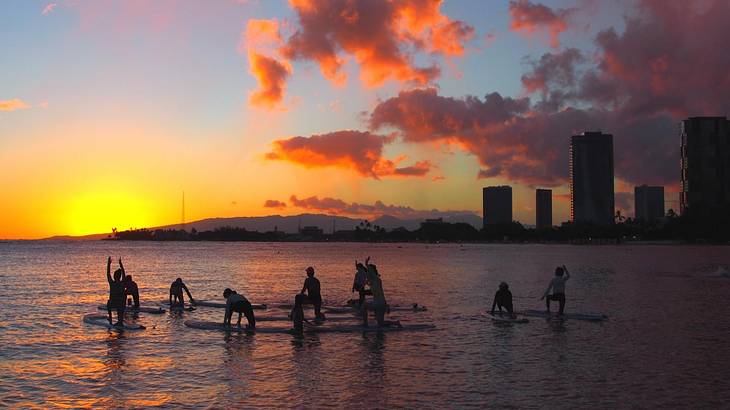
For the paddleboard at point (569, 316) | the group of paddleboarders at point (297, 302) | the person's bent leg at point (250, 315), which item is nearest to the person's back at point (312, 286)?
the group of paddleboarders at point (297, 302)

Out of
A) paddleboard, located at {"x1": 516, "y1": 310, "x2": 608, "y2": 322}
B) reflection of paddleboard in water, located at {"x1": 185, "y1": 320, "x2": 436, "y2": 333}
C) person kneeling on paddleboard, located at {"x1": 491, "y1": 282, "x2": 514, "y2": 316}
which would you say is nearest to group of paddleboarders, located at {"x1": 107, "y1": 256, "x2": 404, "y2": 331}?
reflection of paddleboard in water, located at {"x1": 185, "y1": 320, "x2": 436, "y2": 333}

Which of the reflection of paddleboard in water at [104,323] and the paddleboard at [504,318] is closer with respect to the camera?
the reflection of paddleboard in water at [104,323]

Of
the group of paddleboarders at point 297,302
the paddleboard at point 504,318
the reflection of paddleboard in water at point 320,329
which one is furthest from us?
the paddleboard at point 504,318

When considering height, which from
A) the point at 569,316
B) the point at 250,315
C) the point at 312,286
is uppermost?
the point at 312,286

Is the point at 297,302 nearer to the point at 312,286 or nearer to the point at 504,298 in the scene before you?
the point at 312,286

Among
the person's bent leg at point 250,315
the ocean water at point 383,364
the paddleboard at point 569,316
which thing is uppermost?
the person's bent leg at point 250,315

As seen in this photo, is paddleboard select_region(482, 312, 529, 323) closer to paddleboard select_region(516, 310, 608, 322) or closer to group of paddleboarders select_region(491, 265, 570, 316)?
group of paddleboarders select_region(491, 265, 570, 316)

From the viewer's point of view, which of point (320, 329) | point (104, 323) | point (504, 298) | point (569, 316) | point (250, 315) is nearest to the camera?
point (250, 315)

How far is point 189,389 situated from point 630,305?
1135 inches

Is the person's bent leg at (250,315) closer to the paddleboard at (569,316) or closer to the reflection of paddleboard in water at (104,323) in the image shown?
the reflection of paddleboard in water at (104,323)

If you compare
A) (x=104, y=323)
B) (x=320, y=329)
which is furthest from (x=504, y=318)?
(x=104, y=323)

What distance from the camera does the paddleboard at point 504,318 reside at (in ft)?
96.1

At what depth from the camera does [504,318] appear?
98.4 feet

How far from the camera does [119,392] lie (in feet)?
54.8
